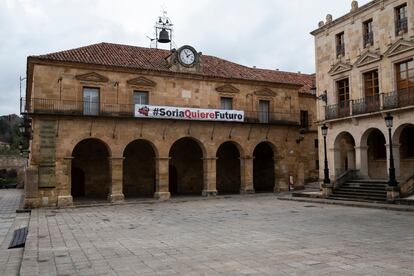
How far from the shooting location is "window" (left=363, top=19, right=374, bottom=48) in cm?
2095

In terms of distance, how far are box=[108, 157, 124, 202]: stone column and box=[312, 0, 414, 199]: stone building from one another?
12.0m

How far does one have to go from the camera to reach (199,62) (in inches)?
1013

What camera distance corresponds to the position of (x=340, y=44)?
23.2m

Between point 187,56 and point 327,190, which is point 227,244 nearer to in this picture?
point 327,190

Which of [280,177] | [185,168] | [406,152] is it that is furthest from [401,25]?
[185,168]

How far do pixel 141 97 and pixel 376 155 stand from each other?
547 inches

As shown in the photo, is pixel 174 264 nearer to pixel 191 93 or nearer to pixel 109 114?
pixel 109 114

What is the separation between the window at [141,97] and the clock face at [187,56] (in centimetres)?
332

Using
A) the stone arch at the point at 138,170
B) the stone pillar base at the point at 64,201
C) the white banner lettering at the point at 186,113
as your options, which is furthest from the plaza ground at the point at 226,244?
the stone arch at the point at 138,170

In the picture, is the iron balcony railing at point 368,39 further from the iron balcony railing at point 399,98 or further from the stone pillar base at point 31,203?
the stone pillar base at point 31,203

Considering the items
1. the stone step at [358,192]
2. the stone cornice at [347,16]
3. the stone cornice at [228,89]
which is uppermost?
the stone cornice at [347,16]

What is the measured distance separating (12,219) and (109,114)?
7.78 m

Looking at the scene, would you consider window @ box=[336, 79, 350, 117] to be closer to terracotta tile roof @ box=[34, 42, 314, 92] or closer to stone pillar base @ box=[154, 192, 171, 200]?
terracotta tile roof @ box=[34, 42, 314, 92]

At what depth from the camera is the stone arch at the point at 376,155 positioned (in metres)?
21.9
